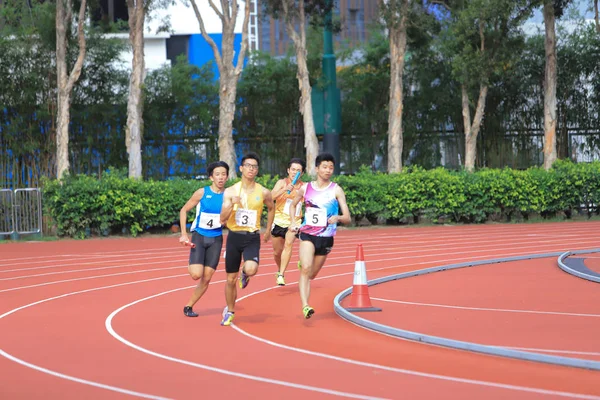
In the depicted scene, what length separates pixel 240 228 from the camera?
9.45m

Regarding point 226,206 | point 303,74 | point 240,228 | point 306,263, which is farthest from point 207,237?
point 303,74

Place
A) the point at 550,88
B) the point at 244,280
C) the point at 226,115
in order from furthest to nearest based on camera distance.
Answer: the point at 550,88
the point at 226,115
the point at 244,280

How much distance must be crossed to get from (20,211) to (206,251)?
48.0 ft

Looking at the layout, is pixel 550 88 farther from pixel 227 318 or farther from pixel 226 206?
pixel 227 318

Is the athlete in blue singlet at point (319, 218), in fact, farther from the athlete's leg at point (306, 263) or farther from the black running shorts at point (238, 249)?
the black running shorts at point (238, 249)

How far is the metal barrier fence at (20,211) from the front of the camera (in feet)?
76.5

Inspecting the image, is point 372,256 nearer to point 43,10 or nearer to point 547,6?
point 547,6

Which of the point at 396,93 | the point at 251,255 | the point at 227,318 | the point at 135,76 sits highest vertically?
the point at 135,76

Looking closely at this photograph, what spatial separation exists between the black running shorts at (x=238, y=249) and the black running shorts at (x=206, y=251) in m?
0.67

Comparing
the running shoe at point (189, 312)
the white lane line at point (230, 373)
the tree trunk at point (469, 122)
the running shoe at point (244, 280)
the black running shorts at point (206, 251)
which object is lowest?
the white lane line at point (230, 373)

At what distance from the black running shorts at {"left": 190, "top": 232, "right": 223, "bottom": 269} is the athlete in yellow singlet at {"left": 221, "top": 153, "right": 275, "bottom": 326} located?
65 centimetres

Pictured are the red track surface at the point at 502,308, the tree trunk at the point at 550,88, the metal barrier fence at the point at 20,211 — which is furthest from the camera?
the tree trunk at the point at 550,88

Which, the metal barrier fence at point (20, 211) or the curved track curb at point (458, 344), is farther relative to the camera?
the metal barrier fence at point (20, 211)

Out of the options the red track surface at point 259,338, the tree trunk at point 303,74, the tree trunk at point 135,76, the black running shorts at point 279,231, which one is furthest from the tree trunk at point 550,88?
the black running shorts at point 279,231
